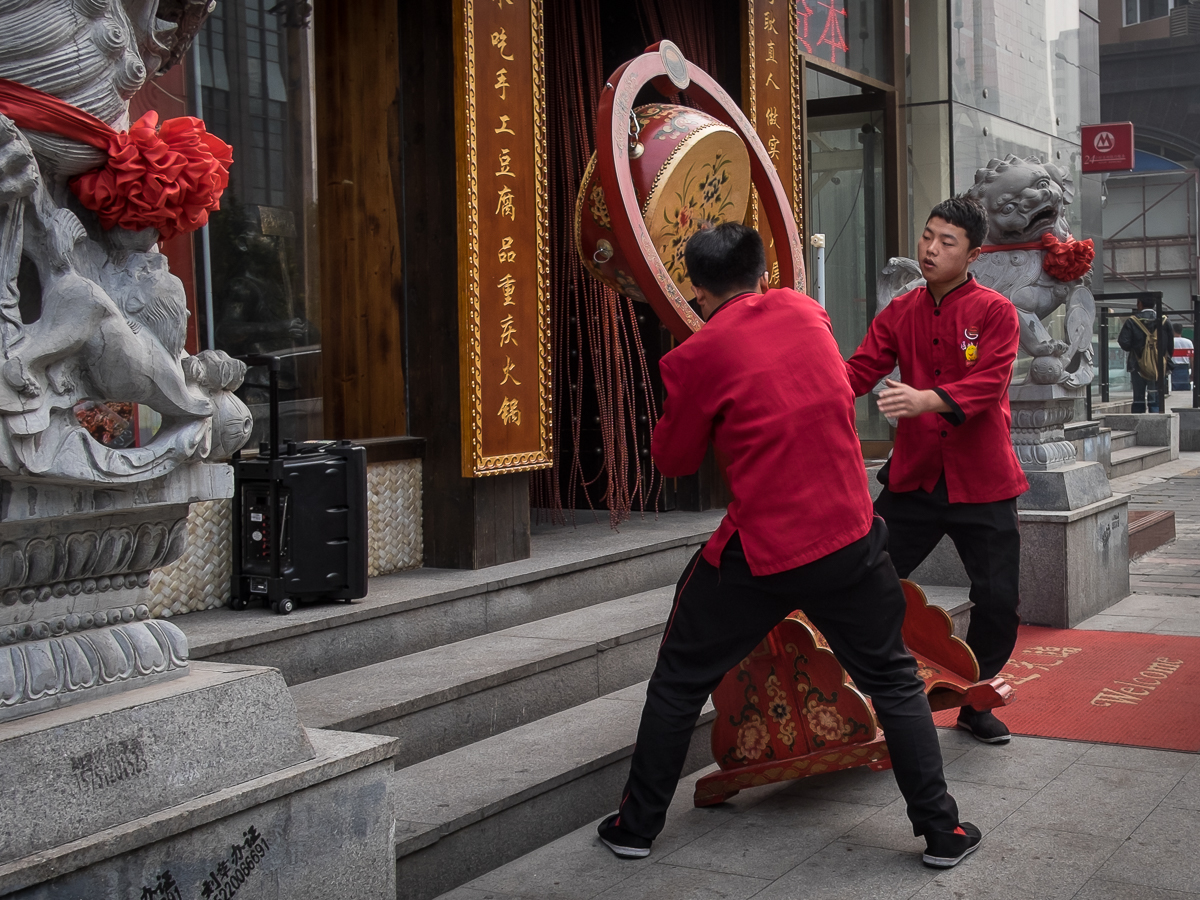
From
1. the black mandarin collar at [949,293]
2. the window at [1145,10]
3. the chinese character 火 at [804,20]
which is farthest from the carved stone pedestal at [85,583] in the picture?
the window at [1145,10]

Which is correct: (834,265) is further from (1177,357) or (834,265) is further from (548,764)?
(1177,357)

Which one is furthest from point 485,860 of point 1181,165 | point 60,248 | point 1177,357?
point 1181,165

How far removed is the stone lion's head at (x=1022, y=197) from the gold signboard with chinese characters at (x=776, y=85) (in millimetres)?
1345

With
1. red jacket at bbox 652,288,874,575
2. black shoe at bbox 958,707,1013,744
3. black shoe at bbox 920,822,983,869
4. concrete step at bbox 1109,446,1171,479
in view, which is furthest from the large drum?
concrete step at bbox 1109,446,1171,479

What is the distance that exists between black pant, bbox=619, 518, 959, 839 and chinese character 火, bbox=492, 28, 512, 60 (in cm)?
305

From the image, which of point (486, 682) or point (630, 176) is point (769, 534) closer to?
point (630, 176)

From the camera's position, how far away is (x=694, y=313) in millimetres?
3682

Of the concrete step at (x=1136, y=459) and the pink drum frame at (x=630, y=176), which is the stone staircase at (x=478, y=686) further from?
the concrete step at (x=1136, y=459)

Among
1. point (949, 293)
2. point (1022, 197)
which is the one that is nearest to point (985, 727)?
point (949, 293)

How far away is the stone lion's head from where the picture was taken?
272 inches

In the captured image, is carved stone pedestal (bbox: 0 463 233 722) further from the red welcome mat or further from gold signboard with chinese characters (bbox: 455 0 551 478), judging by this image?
the red welcome mat

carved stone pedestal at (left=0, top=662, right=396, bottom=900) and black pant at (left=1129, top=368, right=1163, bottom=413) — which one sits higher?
black pant at (left=1129, top=368, right=1163, bottom=413)

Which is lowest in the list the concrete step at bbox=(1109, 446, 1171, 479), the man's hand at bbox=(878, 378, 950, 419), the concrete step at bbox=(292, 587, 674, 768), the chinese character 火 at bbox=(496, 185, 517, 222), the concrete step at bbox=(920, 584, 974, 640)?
the concrete step at bbox=(920, 584, 974, 640)

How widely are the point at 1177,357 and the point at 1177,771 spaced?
2533 cm
